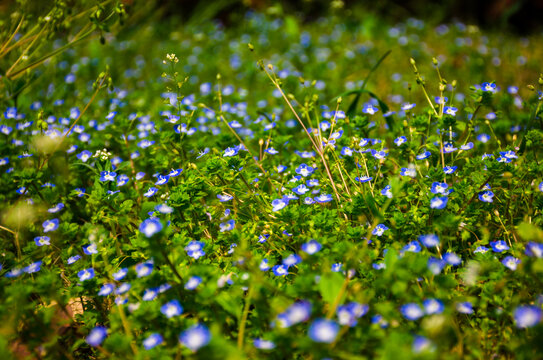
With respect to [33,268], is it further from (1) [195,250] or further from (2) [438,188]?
(2) [438,188]

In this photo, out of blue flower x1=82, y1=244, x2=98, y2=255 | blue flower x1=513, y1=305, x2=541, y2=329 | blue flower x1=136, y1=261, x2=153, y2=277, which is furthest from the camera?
blue flower x1=82, y1=244, x2=98, y2=255

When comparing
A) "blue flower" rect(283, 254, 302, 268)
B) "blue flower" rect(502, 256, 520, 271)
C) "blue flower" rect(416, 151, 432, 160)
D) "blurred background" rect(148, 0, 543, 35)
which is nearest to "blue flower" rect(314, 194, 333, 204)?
"blue flower" rect(283, 254, 302, 268)

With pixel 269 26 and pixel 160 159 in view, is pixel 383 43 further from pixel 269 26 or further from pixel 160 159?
pixel 160 159

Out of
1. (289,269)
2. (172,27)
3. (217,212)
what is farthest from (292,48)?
(289,269)

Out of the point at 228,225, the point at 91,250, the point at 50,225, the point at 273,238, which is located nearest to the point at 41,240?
the point at 50,225

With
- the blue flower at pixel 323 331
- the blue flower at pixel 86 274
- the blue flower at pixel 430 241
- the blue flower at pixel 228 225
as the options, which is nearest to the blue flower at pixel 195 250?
the blue flower at pixel 228 225

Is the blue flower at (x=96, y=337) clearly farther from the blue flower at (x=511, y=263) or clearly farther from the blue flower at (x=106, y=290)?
the blue flower at (x=511, y=263)

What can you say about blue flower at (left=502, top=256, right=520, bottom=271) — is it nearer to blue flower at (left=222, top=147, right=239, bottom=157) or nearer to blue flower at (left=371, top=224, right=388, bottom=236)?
blue flower at (left=371, top=224, right=388, bottom=236)

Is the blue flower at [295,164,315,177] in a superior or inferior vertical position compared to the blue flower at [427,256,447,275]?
inferior
